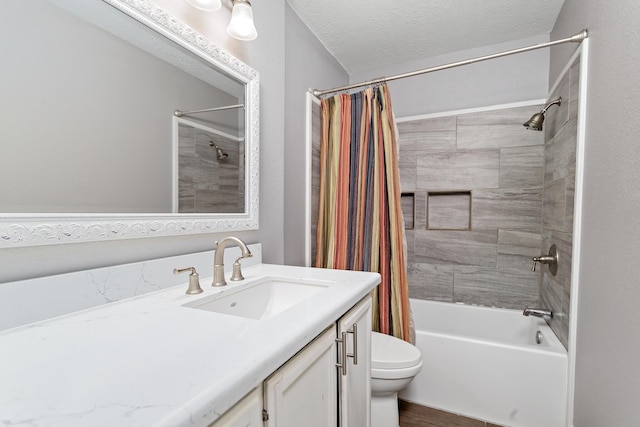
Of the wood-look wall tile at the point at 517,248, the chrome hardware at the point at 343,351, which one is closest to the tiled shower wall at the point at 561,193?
the wood-look wall tile at the point at 517,248

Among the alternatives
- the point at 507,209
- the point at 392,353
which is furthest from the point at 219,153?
the point at 507,209

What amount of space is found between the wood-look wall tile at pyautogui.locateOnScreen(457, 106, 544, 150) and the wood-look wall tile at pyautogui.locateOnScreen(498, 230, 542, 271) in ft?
2.21

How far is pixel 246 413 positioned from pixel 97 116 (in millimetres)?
879

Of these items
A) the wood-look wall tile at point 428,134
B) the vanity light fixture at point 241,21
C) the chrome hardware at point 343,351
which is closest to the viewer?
the chrome hardware at point 343,351

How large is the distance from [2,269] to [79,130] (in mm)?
388

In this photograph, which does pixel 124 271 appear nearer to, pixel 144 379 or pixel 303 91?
pixel 144 379

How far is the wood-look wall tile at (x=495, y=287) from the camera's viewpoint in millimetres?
2162

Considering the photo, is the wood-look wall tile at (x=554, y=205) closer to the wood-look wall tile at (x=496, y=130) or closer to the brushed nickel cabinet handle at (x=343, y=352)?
the wood-look wall tile at (x=496, y=130)

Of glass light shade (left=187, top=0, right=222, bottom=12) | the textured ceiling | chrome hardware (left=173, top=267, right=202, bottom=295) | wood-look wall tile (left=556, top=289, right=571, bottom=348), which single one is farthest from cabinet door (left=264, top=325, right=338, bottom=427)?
the textured ceiling

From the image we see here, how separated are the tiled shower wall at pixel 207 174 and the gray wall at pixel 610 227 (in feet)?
4.81

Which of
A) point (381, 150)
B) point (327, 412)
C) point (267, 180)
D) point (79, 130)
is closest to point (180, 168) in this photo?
point (79, 130)

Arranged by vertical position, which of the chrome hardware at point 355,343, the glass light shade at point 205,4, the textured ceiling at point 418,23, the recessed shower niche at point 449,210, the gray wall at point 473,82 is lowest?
the chrome hardware at point 355,343

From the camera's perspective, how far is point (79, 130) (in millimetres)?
809

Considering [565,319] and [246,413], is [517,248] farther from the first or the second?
[246,413]
